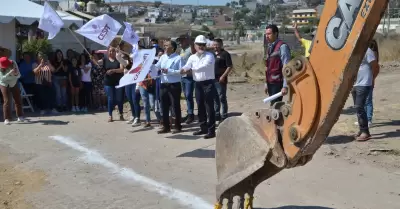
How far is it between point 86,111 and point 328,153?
858cm

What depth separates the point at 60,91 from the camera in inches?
637

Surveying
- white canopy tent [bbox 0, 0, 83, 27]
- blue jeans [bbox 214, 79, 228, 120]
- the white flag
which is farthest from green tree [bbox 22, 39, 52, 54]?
blue jeans [bbox 214, 79, 228, 120]

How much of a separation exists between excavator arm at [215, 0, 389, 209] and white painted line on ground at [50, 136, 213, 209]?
203 centimetres

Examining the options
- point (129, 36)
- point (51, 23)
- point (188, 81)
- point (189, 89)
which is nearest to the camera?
point (188, 81)

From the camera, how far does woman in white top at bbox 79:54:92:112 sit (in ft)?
52.5

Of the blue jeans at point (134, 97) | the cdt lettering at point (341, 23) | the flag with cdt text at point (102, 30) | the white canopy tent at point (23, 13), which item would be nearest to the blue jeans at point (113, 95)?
the blue jeans at point (134, 97)

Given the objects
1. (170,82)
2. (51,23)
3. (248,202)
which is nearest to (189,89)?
(170,82)

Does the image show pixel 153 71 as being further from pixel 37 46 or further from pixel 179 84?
pixel 37 46

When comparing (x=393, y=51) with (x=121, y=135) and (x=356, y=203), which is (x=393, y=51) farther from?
(x=356, y=203)

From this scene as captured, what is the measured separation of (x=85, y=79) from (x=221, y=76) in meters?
4.90

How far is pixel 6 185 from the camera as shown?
8492 mm

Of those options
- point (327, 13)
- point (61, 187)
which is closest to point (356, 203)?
point (327, 13)

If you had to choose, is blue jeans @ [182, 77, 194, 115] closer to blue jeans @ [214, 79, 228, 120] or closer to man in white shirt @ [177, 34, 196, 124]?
man in white shirt @ [177, 34, 196, 124]

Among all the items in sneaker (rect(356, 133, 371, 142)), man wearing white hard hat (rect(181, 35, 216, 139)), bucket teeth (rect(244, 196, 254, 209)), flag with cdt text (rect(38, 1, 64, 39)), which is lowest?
sneaker (rect(356, 133, 371, 142))
